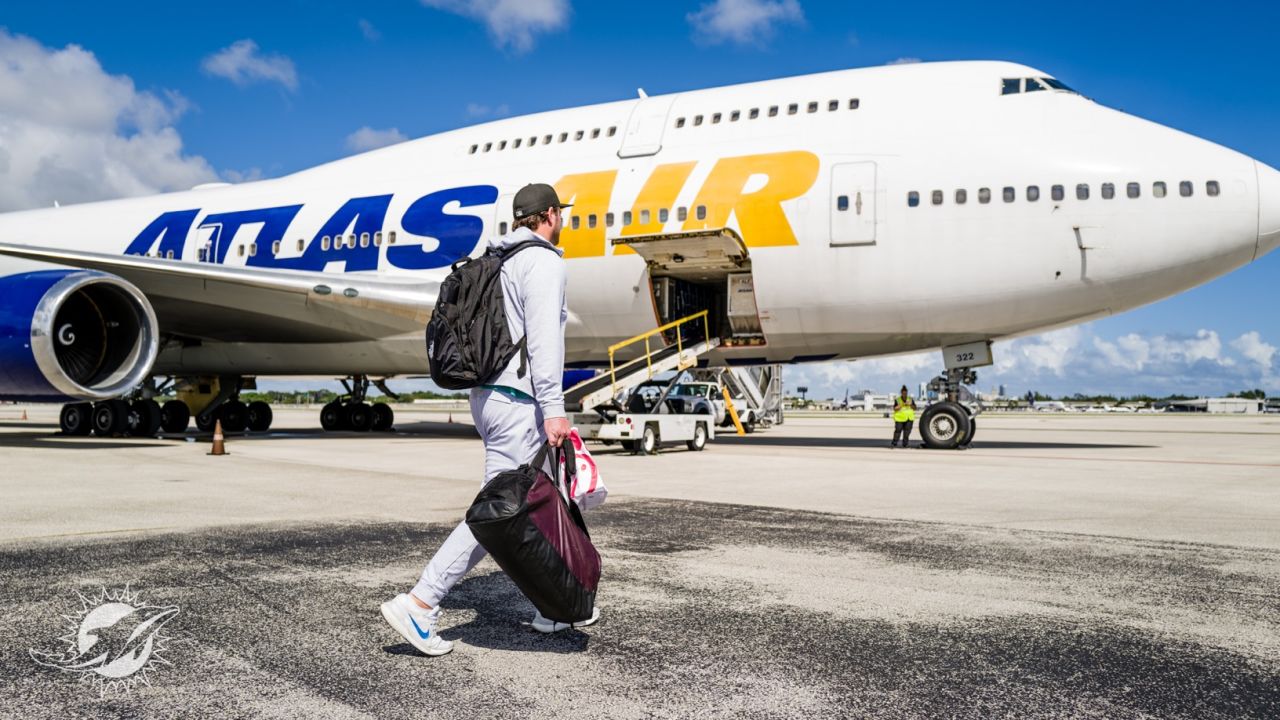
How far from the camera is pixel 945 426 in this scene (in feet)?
44.2

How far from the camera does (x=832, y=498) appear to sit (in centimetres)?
742

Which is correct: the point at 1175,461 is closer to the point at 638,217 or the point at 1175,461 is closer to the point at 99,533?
the point at 638,217

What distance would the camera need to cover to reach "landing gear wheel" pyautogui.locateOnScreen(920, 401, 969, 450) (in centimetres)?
1332

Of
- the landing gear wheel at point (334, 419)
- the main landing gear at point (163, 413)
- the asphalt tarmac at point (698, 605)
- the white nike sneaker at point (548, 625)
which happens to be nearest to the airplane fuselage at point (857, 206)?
the main landing gear at point (163, 413)

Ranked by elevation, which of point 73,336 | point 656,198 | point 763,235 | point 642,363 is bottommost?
point 642,363

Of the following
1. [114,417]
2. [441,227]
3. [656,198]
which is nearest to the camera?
[656,198]

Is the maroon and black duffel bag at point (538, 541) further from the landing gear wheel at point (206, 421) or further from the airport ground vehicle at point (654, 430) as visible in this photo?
the landing gear wheel at point (206, 421)

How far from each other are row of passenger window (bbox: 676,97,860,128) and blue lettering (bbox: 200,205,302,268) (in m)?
7.40

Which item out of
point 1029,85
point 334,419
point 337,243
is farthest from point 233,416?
point 1029,85

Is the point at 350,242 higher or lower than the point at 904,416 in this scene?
higher

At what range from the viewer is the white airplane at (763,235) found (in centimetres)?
1145

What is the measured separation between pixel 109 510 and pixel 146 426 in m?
11.0

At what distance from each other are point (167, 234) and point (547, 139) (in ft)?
26.4

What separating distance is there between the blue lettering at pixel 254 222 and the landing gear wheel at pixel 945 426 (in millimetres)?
11311
